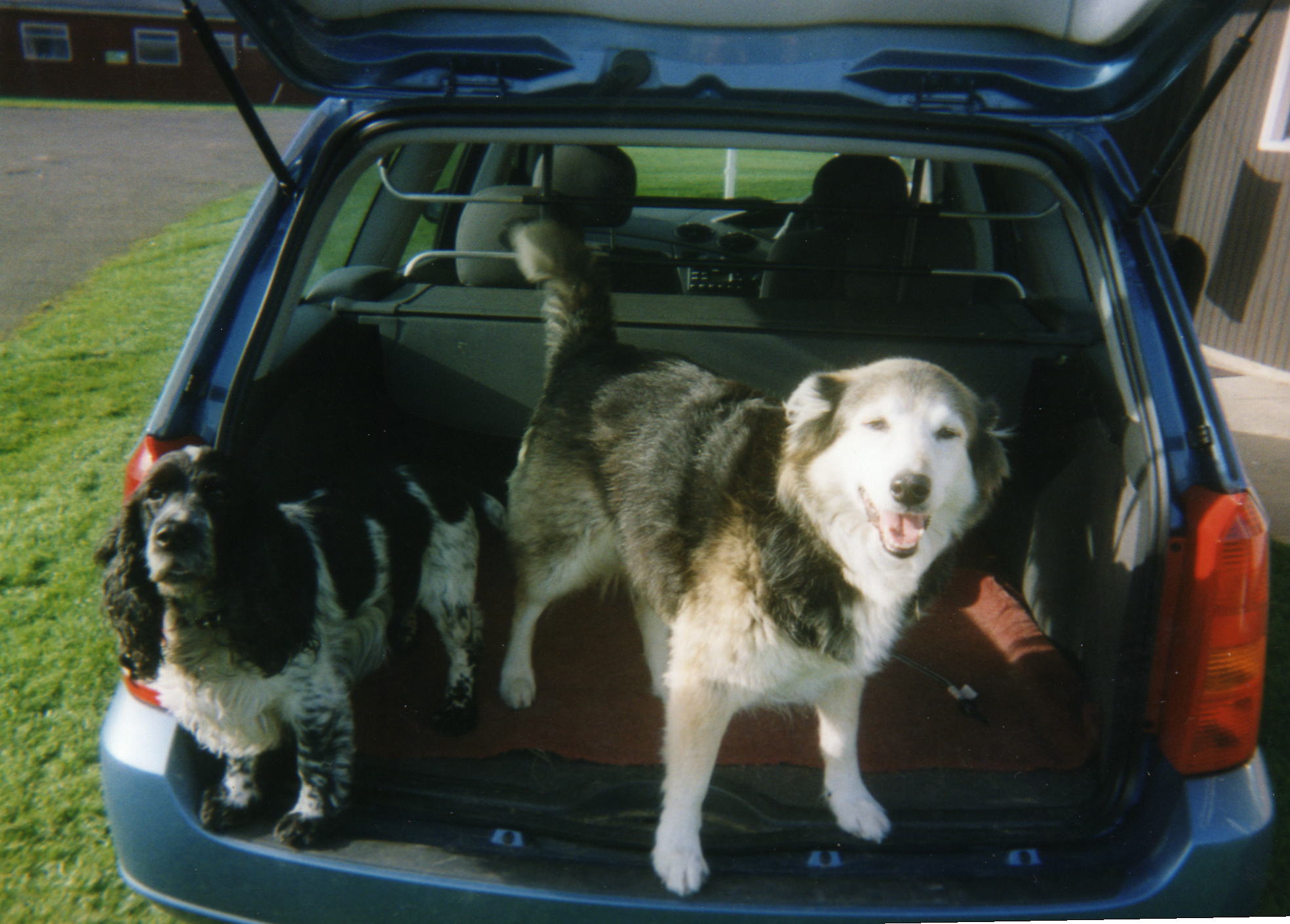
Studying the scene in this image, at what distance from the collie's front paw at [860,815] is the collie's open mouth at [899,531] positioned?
648 mm

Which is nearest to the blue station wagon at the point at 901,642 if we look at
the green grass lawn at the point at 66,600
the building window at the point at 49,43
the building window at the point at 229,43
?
the green grass lawn at the point at 66,600

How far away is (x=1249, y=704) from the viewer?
71.1 inches

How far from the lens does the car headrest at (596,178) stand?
3586 millimetres

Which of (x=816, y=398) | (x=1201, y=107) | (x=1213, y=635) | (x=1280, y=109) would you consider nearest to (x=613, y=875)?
(x=816, y=398)

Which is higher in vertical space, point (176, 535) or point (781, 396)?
point (176, 535)

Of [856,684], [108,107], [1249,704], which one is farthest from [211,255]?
[108,107]

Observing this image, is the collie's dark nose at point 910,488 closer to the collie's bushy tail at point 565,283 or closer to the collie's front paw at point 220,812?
the collie's bushy tail at point 565,283

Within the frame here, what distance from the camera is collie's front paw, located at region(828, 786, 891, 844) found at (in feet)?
6.82

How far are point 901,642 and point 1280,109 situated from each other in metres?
7.24

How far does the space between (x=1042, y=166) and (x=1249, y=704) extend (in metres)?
1.28

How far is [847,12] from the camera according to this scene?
187 cm

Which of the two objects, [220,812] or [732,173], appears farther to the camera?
[732,173]

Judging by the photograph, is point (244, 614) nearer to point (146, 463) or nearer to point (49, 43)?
point (146, 463)

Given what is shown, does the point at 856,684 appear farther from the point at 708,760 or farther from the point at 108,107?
the point at 108,107
